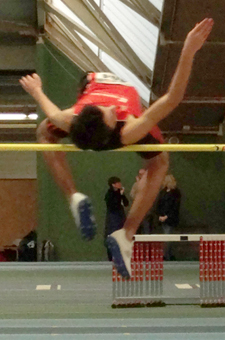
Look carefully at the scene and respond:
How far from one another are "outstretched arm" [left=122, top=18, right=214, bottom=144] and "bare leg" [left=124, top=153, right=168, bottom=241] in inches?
12.0

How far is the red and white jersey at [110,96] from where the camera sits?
2707 mm

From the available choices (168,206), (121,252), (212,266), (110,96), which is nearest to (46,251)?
(168,206)

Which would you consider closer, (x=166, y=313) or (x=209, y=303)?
(x=166, y=313)

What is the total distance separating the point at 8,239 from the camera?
1102cm

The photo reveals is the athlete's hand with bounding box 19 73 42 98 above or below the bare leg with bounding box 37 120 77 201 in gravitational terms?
above

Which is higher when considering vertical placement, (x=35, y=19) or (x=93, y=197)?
(x=35, y=19)

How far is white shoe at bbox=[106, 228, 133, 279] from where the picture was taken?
2.75m

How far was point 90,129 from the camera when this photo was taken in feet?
8.55

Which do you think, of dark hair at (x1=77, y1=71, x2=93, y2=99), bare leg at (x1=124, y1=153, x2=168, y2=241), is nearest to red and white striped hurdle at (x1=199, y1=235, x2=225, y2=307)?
bare leg at (x1=124, y1=153, x2=168, y2=241)

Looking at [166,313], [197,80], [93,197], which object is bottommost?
[166,313]

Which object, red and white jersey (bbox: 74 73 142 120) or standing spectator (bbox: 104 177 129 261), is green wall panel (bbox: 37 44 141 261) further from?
red and white jersey (bbox: 74 73 142 120)

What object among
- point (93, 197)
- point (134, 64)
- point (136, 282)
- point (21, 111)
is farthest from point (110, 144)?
point (21, 111)
